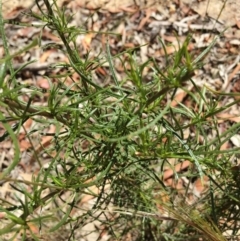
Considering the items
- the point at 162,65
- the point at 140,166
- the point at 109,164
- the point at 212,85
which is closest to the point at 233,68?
the point at 212,85

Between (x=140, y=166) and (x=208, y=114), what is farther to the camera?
(x=140, y=166)

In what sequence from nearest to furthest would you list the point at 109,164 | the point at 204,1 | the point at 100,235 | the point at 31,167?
the point at 109,164, the point at 100,235, the point at 31,167, the point at 204,1

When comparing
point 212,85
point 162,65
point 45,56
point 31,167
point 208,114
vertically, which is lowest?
point 208,114

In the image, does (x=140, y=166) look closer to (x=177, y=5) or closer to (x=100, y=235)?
(x=100, y=235)

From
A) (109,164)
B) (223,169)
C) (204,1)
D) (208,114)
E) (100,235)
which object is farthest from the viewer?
(204,1)

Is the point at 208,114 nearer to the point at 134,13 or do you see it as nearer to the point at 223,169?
the point at 223,169

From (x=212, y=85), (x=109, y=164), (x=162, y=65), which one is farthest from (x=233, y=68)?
(x=109, y=164)

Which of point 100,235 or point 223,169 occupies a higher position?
point 100,235

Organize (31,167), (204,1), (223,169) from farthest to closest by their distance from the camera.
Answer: (204,1), (31,167), (223,169)

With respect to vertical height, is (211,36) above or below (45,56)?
below
